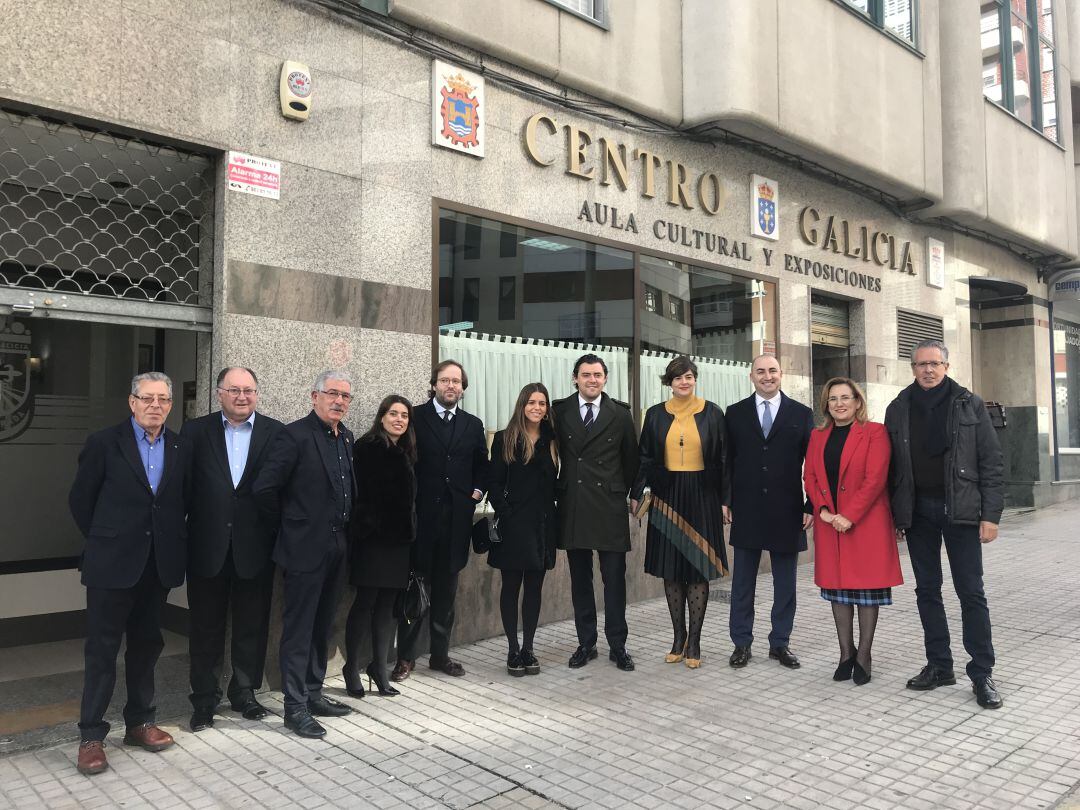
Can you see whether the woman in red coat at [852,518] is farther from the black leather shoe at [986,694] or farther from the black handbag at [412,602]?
the black handbag at [412,602]

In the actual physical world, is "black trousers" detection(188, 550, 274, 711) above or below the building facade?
below

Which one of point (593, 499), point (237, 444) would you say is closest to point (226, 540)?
point (237, 444)

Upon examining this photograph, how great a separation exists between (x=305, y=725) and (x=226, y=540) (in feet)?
3.31

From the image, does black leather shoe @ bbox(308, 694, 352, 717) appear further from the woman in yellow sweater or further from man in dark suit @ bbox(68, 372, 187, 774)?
the woman in yellow sweater

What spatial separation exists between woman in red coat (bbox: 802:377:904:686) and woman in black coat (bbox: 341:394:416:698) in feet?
8.15

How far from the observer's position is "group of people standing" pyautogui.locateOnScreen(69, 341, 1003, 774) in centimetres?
411

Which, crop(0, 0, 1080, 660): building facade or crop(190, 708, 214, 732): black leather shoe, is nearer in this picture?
crop(190, 708, 214, 732): black leather shoe

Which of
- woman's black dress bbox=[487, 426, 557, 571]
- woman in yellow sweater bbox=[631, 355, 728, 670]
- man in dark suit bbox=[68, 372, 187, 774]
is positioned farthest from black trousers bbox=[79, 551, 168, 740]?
woman in yellow sweater bbox=[631, 355, 728, 670]

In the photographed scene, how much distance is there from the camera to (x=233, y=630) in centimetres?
462

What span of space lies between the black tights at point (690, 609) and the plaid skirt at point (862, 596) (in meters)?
0.78

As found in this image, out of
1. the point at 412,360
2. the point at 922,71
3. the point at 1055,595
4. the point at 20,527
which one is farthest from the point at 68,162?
the point at 922,71

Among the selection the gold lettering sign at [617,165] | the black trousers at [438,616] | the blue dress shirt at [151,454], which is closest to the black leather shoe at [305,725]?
the black trousers at [438,616]

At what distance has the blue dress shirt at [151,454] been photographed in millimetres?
4070

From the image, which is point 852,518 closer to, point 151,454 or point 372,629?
point 372,629
